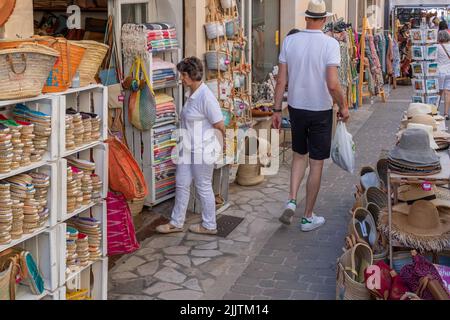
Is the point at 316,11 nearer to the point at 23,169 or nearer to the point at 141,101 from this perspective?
the point at 141,101

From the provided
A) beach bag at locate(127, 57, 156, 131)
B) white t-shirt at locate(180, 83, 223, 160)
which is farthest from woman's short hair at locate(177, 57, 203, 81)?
beach bag at locate(127, 57, 156, 131)

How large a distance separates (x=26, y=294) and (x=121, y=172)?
1147mm

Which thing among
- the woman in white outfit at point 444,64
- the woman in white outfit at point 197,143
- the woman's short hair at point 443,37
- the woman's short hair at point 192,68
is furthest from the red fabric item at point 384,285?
the woman's short hair at point 443,37

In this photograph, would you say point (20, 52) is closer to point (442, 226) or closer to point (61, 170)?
point (61, 170)

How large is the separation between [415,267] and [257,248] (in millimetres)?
2104

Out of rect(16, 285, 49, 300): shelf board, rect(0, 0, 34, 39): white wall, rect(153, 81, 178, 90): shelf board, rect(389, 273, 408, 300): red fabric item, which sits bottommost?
rect(389, 273, 408, 300): red fabric item

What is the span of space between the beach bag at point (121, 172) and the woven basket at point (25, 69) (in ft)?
3.50

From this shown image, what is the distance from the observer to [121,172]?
4887mm

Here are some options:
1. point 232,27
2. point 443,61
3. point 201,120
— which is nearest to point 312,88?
point 201,120

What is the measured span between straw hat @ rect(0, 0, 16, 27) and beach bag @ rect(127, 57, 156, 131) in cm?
228

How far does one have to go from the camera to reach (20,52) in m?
3.75

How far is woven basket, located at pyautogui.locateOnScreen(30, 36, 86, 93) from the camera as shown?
4164 mm

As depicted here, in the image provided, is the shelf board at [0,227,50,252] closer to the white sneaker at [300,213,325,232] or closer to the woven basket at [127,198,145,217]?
the woven basket at [127,198,145,217]
